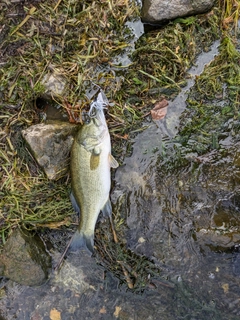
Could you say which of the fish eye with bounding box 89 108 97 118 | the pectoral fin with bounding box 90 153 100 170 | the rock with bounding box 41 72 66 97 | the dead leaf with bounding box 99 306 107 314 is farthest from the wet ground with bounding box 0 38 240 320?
the rock with bounding box 41 72 66 97

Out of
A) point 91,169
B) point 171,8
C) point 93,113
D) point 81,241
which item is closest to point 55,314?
point 81,241

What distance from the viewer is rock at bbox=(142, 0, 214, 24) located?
13.4 feet

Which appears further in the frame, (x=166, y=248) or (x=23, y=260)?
(x=23, y=260)

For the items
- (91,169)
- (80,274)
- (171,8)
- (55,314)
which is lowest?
(55,314)

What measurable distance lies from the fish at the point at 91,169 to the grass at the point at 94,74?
395mm

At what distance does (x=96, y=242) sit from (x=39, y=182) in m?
0.98

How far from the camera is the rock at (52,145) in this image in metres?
4.02

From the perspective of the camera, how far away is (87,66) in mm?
4238

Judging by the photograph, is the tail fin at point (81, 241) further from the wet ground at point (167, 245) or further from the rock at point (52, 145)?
the rock at point (52, 145)

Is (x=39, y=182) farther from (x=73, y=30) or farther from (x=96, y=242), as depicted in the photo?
(x=73, y=30)

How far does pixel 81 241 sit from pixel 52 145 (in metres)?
1.13

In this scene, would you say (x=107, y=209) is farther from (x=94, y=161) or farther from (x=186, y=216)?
(x=186, y=216)

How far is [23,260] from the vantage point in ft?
13.4

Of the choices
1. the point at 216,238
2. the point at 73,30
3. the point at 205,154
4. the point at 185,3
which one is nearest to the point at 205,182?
the point at 205,154
